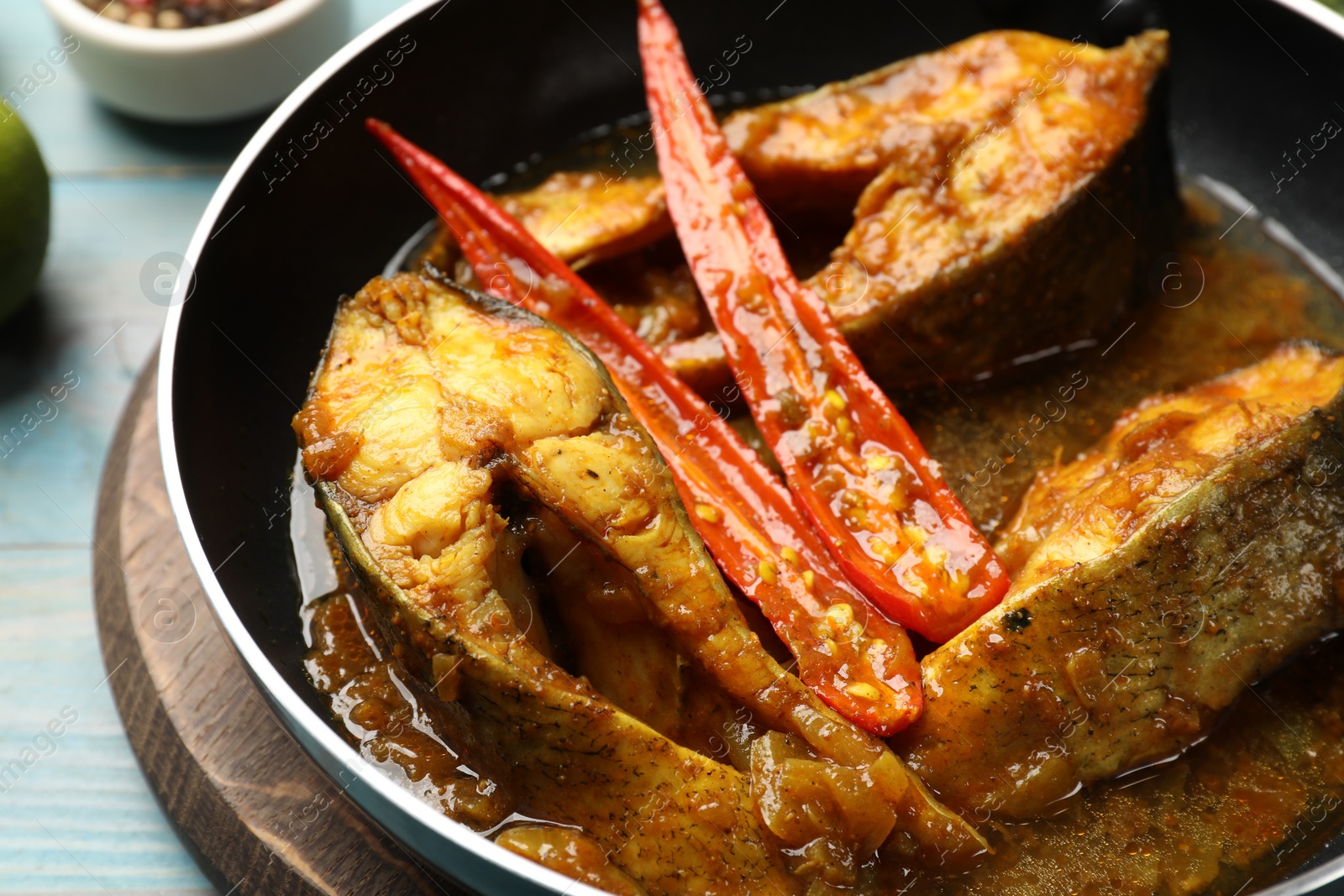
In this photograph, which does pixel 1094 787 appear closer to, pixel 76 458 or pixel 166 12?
pixel 76 458

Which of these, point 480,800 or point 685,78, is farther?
point 685,78

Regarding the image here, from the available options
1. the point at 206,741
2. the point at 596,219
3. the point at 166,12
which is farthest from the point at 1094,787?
the point at 166,12

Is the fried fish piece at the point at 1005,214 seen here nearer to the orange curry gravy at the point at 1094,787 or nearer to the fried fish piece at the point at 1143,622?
the orange curry gravy at the point at 1094,787

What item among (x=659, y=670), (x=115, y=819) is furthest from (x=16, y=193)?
(x=659, y=670)

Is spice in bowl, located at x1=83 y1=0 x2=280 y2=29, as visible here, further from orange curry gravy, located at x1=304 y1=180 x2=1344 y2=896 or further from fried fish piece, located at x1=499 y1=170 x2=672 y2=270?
orange curry gravy, located at x1=304 y1=180 x2=1344 y2=896

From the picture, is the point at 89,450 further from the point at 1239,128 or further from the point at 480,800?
the point at 1239,128
